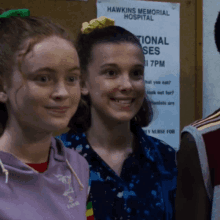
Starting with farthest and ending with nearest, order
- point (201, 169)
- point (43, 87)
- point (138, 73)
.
→ point (138, 73) < point (201, 169) < point (43, 87)

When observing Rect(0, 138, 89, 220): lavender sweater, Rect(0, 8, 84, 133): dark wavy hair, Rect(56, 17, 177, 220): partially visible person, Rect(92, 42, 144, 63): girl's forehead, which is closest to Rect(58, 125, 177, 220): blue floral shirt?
Rect(56, 17, 177, 220): partially visible person

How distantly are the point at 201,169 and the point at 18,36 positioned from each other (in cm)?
51

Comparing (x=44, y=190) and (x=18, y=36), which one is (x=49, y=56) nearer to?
(x=18, y=36)

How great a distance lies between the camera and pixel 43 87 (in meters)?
0.57

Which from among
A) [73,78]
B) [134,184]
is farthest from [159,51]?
[73,78]

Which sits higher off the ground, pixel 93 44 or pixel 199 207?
pixel 93 44

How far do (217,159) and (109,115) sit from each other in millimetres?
293

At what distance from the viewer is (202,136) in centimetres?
78

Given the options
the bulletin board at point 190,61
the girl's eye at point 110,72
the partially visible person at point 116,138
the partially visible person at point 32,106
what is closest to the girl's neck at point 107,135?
the partially visible person at point 116,138

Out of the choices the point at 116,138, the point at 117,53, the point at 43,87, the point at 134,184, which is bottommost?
the point at 134,184

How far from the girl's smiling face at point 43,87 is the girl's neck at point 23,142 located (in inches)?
0.8

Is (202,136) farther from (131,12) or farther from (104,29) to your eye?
(131,12)

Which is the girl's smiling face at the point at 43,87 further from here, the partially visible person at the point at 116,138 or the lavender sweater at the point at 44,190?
the partially visible person at the point at 116,138

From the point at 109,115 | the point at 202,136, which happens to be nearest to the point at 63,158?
the point at 109,115
